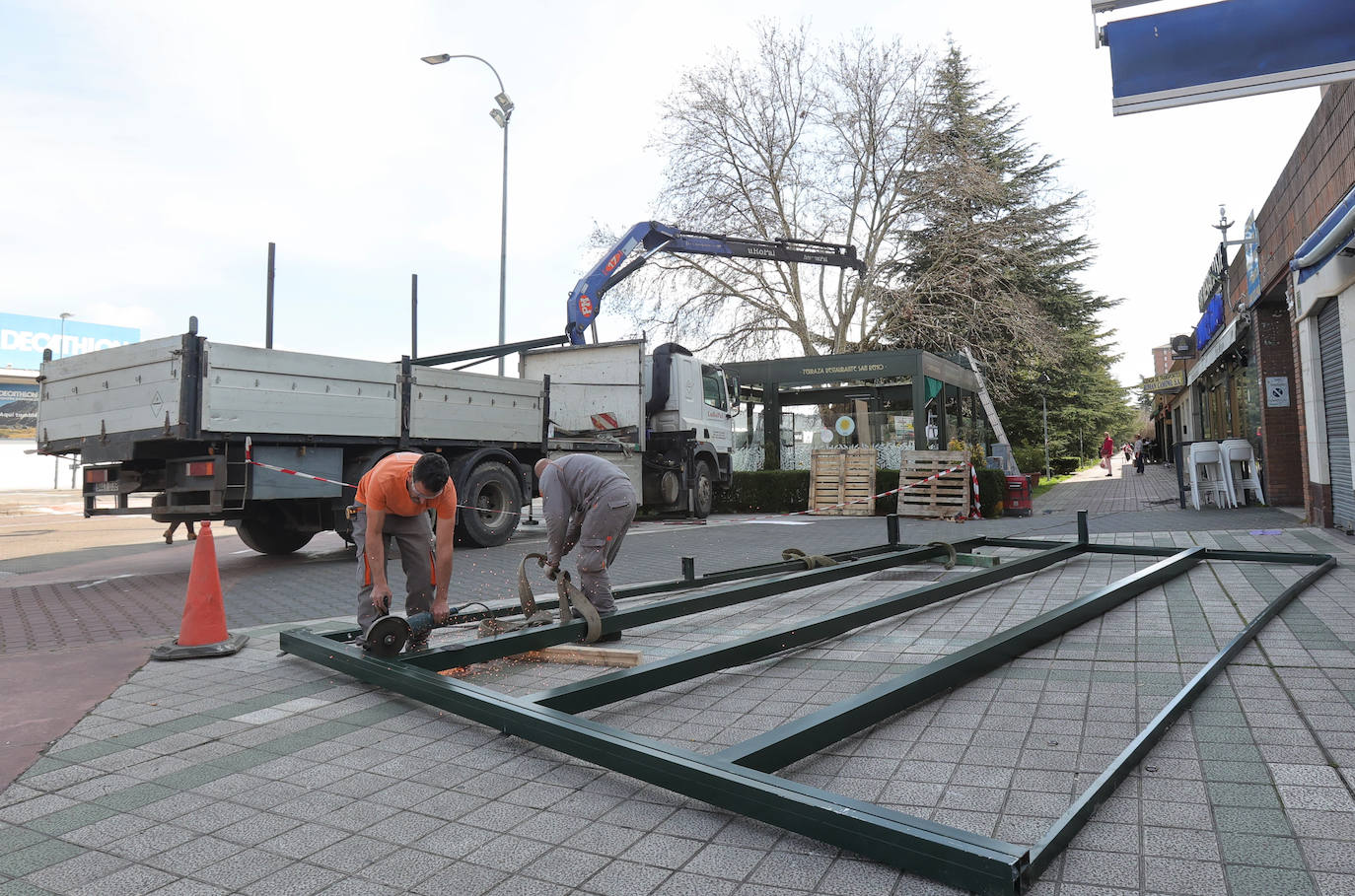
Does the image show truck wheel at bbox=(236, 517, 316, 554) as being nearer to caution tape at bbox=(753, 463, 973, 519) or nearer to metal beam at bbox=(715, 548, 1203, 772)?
metal beam at bbox=(715, 548, 1203, 772)

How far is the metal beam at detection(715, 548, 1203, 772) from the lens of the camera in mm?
2816

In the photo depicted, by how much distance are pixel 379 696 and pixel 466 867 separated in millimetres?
2006

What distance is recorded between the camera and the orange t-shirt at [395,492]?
445 cm

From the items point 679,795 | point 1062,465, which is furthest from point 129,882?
point 1062,465

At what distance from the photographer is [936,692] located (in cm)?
373

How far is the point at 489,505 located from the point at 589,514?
6.30 meters

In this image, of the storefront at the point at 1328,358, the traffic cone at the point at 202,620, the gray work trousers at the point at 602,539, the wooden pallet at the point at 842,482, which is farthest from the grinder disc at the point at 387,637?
the wooden pallet at the point at 842,482

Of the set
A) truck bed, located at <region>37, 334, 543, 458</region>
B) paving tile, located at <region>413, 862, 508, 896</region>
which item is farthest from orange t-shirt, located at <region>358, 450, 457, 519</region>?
truck bed, located at <region>37, 334, 543, 458</region>

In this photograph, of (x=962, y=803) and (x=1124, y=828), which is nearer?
(x=1124, y=828)

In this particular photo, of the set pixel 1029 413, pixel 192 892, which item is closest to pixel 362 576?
pixel 192 892

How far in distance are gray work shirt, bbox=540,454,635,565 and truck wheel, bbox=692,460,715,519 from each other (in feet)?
32.8

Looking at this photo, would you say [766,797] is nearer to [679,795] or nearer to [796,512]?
[679,795]

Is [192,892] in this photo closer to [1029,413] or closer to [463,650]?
[463,650]

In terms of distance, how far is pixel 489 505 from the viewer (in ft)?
36.7
